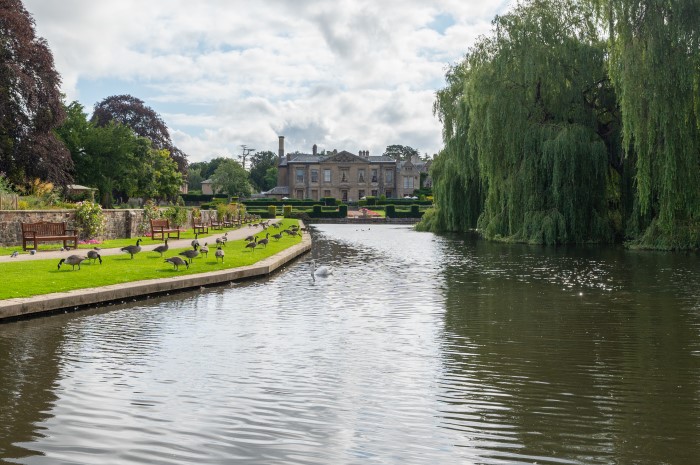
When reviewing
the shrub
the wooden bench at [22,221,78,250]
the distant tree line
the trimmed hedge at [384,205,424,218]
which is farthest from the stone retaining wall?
the trimmed hedge at [384,205,424,218]

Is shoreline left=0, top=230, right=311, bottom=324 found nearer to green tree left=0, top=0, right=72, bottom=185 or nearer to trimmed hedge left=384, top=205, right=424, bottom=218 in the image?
green tree left=0, top=0, right=72, bottom=185

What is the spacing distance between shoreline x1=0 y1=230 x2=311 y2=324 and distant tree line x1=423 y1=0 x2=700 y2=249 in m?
15.0

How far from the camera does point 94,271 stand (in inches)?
615

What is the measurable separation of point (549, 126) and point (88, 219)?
1800 cm

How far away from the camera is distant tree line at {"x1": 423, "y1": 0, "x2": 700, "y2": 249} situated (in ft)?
87.5

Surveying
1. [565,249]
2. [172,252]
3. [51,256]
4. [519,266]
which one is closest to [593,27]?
[565,249]

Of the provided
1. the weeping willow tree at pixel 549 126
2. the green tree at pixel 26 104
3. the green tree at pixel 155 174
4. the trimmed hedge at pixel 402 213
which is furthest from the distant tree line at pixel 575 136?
the trimmed hedge at pixel 402 213

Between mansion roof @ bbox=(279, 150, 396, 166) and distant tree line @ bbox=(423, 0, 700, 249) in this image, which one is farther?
mansion roof @ bbox=(279, 150, 396, 166)

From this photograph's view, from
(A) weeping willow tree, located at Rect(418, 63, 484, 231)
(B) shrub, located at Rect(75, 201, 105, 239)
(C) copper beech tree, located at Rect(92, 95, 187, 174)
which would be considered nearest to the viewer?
(B) shrub, located at Rect(75, 201, 105, 239)

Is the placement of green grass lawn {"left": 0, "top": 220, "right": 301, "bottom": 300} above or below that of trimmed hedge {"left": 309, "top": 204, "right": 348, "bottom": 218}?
A: below

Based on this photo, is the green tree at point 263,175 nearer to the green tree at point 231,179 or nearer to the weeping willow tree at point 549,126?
the green tree at point 231,179

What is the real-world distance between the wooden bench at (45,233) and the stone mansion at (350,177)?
10163cm

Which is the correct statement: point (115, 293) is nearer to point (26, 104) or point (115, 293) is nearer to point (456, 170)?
point (26, 104)

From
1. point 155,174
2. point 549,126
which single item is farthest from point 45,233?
point 155,174
